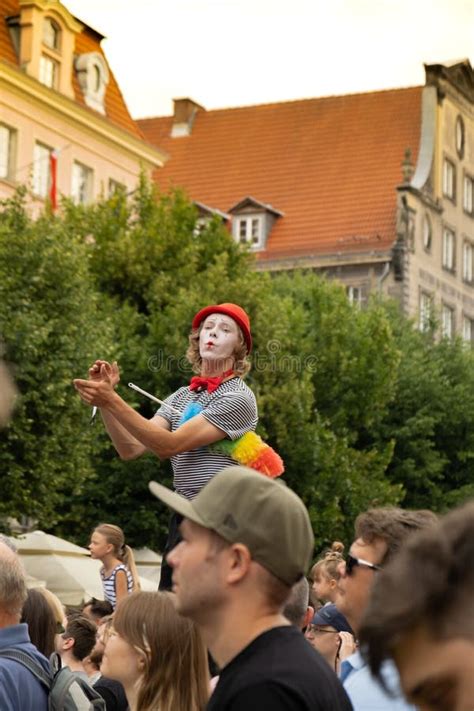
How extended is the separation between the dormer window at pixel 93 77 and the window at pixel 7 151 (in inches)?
184

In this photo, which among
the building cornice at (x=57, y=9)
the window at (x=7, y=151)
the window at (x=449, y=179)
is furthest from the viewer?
the window at (x=449, y=179)

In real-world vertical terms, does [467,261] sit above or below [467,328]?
above

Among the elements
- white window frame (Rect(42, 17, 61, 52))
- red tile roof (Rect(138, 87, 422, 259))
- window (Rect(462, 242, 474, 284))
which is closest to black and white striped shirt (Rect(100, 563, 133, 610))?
white window frame (Rect(42, 17, 61, 52))

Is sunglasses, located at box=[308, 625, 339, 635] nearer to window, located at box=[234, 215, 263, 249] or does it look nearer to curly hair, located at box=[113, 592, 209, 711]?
curly hair, located at box=[113, 592, 209, 711]

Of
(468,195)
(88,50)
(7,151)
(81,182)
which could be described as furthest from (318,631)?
(468,195)

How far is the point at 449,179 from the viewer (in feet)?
208

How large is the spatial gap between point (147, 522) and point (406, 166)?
32333mm

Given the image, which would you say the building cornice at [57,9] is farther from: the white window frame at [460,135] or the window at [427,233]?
the white window frame at [460,135]

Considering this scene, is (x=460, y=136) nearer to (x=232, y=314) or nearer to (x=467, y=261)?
(x=467, y=261)

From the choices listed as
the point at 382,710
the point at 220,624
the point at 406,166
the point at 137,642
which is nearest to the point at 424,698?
the point at 220,624

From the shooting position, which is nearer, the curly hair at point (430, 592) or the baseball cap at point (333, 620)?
the curly hair at point (430, 592)

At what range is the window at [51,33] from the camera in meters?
46.0

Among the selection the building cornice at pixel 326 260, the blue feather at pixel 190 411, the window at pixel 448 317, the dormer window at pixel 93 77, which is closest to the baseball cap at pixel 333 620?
the blue feather at pixel 190 411

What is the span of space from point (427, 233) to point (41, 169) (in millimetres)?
20644
